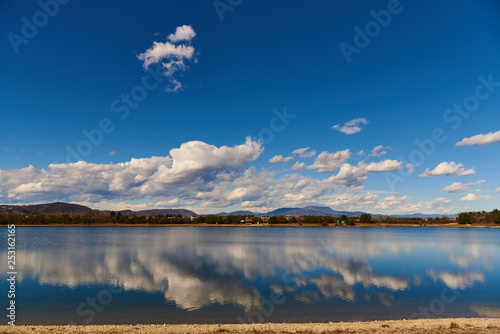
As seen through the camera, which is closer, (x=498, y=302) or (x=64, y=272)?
(x=498, y=302)

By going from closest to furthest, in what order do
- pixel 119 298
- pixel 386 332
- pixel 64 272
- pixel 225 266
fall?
pixel 386 332, pixel 119 298, pixel 64 272, pixel 225 266

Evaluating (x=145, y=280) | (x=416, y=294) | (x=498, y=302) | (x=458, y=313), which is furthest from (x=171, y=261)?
(x=498, y=302)

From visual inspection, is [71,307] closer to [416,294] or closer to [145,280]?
[145,280]

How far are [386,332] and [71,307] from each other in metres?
22.5

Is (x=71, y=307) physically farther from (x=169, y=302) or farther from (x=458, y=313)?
(x=458, y=313)

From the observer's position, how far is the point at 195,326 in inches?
675

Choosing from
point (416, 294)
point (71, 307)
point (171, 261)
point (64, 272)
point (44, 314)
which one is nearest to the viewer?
point (44, 314)

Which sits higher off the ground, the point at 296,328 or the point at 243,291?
the point at 296,328

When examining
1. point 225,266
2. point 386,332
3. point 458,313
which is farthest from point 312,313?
point 225,266

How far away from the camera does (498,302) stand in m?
25.1

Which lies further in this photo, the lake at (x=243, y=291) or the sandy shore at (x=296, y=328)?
the lake at (x=243, y=291)

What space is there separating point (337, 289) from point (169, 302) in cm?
1592

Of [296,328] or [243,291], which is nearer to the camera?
[296,328]

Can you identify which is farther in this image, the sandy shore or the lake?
the lake
